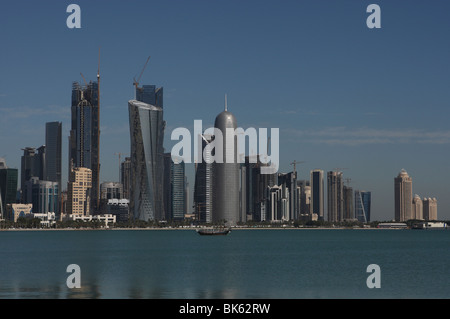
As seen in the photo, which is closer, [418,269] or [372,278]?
[372,278]

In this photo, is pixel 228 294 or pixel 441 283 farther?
pixel 441 283

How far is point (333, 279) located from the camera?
9575 cm

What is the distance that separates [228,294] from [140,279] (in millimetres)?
22334
